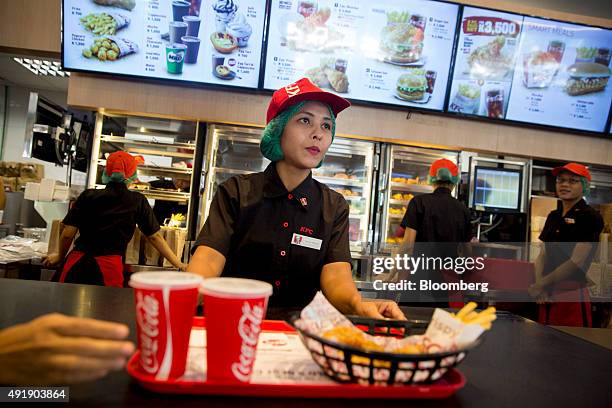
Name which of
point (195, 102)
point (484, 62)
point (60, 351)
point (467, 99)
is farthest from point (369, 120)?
point (60, 351)

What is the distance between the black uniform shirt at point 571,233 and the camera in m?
2.68

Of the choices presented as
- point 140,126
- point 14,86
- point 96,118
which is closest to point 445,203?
point 140,126

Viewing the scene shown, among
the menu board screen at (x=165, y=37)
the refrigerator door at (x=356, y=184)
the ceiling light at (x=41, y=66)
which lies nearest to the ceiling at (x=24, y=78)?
the ceiling light at (x=41, y=66)

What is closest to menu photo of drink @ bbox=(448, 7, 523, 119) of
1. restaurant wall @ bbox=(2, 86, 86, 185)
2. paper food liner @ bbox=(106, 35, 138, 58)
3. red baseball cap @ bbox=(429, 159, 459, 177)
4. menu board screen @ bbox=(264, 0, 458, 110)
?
menu board screen @ bbox=(264, 0, 458, 110)

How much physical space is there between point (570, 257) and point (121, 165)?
10.4 ft

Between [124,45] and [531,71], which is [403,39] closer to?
[531,71]

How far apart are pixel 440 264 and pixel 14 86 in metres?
8.88

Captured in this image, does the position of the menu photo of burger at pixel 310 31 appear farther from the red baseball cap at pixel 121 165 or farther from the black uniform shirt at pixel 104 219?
the black uniform shirt at pixel 104 219

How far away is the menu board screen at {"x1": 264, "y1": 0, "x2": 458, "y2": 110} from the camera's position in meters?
3.43

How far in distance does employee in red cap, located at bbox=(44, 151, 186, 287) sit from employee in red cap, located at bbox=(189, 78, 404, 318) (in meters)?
1.34

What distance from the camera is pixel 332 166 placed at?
4.12m

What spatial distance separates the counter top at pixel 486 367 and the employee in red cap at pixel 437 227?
68.6 inches

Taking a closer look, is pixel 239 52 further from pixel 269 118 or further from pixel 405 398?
pixel 405 398

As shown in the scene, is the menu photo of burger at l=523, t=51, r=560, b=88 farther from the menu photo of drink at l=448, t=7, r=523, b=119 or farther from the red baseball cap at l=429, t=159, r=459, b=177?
the red baseball cap at l=429, t=159, r=459, b=177
